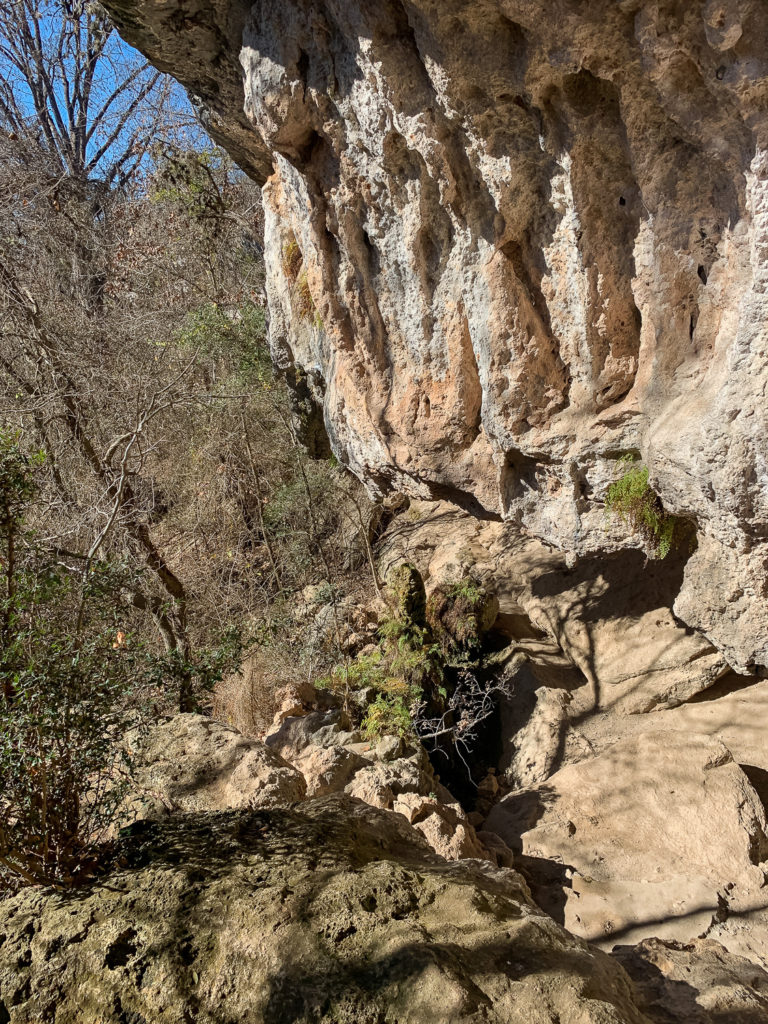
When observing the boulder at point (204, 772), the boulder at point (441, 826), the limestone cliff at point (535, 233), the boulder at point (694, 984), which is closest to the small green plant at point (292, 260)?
the limestone cliff at point (535, 233)

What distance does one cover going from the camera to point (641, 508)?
13.2 ft

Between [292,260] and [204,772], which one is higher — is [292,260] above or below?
above

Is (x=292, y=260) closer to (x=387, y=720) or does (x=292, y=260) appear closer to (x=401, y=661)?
(x=401, y=661)

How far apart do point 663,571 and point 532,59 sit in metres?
4.53

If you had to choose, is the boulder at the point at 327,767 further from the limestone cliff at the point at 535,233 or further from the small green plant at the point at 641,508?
the small green plant at the point at 641,508

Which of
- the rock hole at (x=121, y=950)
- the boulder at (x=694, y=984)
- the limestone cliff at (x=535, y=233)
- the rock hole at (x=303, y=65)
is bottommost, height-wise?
the boulder at (x=694, y=984)

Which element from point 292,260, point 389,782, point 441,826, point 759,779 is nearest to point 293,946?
point 441,826

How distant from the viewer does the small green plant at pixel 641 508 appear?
3949 millimetres

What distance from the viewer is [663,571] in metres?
6.47

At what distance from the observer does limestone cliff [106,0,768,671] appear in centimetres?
292

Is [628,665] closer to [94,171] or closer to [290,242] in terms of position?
[290,242]

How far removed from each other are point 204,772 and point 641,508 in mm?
2708

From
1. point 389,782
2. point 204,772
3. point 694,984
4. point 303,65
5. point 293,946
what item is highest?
point 303,65

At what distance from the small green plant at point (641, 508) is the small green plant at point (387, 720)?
2724 millimetres
